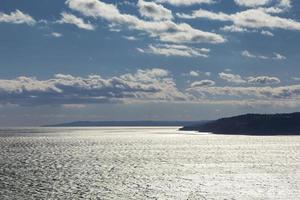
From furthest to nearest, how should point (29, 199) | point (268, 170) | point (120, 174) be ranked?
point (268, 170), point (120, 174), point (29, 199)

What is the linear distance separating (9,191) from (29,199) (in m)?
13.3

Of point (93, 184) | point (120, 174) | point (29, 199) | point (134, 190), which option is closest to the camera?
point (29, 199)

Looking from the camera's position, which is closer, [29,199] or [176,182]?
[29,199]

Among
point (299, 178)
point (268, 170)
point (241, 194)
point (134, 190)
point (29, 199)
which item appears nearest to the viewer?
point (29, 199)

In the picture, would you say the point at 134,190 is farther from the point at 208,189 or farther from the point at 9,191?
the point at 9,191

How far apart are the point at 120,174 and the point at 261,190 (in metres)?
49.2

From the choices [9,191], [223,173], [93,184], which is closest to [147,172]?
[223,173]

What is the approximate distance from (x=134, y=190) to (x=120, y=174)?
35787mm

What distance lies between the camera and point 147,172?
483 feet

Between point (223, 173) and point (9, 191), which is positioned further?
point (223, 173)

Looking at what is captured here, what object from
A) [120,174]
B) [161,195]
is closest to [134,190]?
[161,195]

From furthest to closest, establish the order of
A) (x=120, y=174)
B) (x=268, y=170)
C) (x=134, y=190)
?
(x=268, y=170) → (x=120, y=174) → (x=134, y=190)

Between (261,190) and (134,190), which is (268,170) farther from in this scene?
(134,190)

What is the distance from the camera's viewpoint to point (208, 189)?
105 m
